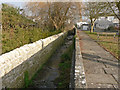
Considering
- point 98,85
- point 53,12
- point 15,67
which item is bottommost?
point 98,85

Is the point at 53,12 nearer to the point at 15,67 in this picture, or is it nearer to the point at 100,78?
the point at 15,67

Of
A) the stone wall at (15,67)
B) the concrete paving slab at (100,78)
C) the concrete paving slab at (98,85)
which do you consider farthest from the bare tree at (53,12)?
the concrete paving slab at (98,85)

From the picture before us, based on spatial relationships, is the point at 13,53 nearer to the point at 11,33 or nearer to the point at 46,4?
the point at 11,33

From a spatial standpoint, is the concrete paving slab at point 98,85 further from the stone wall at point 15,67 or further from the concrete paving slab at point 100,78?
the stone wall at point 15,67

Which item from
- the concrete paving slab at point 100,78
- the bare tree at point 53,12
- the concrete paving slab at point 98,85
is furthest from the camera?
the bare tree at point 53,12

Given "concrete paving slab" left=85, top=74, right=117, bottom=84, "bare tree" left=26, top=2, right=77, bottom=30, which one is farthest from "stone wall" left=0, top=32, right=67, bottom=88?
"bare tree" left=26, top=2, right=77, bottom=30

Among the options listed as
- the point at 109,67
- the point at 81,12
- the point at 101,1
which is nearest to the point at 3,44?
the point at 109,67

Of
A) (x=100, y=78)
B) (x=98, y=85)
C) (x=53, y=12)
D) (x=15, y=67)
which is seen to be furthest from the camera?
(x=53, y=12)

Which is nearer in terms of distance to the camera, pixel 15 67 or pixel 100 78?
pixel 100 78

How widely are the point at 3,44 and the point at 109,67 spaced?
445cm

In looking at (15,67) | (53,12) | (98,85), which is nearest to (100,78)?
(98,85)

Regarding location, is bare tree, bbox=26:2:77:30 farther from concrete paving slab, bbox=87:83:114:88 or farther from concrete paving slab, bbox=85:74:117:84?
concrete paving slab, bbox=87:83:114:88

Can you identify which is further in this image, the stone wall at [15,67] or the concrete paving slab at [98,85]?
the stone wall at [15,67]

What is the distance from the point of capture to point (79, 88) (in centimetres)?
237
